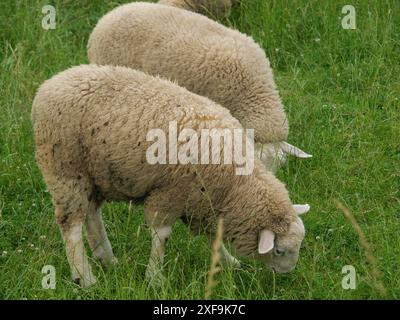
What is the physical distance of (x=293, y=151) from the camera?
19.9ft

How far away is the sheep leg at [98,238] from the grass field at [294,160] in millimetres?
154

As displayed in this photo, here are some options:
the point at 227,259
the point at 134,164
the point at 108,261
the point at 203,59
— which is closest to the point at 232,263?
the point at 227,259

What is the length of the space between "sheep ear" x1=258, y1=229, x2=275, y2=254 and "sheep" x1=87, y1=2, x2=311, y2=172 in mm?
1152

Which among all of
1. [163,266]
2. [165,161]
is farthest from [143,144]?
[163,266]

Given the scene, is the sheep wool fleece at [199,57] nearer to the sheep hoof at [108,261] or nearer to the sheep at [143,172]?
the sheep at [143,172]

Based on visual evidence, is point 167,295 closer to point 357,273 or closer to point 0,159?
Result: point 357,273

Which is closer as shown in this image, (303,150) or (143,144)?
(143,144)

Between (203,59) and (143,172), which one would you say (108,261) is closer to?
(143,172)

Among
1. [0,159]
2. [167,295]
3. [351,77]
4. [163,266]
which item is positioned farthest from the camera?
[351,77]

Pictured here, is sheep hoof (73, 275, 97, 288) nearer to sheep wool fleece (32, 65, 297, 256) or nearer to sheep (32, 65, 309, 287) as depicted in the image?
sheep (32, 65, 309, 287)

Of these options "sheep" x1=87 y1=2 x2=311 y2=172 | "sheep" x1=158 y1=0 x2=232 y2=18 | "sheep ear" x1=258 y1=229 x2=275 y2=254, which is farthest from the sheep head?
"sheep" x1=158 y1=0 x2=232 y2=18

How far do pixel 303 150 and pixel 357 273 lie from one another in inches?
60.7

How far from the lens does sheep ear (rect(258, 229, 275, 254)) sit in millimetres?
4965

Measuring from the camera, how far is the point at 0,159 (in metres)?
6.30
